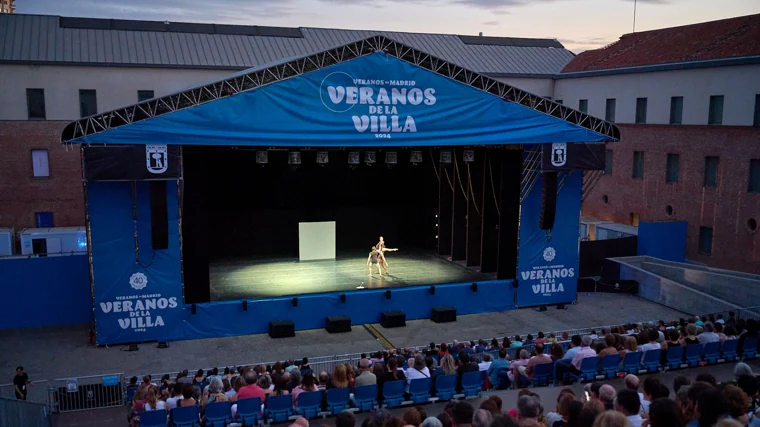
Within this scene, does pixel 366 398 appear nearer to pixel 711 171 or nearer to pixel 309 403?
pixel 309 403

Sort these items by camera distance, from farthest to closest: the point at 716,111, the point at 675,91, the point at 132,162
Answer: the point at 675,91 < the point at 716,111 < the point at 132,162

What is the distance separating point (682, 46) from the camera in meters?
30.8

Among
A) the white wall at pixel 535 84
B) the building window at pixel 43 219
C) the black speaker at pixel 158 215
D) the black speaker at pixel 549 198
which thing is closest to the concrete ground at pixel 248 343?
the black speaker at pixel 158 215

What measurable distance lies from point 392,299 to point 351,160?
475 centimetres

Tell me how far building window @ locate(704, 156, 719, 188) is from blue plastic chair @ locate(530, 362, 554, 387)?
19.6 metres

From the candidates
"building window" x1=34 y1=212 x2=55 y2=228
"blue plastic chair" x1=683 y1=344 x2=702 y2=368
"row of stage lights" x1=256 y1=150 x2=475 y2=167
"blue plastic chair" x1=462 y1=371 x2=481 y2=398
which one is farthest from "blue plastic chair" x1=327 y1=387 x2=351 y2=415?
"building window" x1=34 y1=212 x2=55 y2=228

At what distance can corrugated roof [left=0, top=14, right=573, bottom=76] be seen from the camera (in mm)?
31750

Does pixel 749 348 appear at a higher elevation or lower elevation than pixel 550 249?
lower

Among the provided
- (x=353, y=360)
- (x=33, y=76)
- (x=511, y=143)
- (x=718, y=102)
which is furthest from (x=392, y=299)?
(x=33, y=76)

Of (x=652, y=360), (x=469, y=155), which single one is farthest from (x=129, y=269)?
(x=652, y=360)

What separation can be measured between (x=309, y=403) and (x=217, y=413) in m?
1.49

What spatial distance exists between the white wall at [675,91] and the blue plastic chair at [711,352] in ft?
53.5

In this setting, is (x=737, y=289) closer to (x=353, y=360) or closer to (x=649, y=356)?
(x=649, y=356)

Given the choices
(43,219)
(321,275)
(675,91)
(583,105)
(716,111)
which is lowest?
(321,275)
